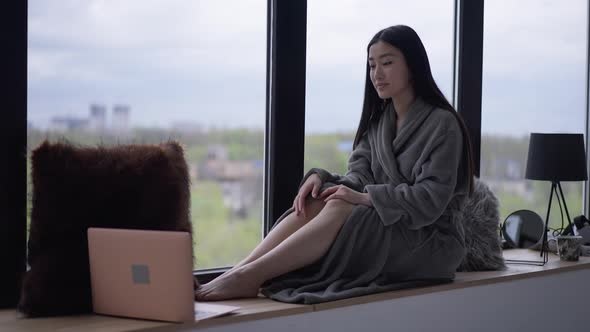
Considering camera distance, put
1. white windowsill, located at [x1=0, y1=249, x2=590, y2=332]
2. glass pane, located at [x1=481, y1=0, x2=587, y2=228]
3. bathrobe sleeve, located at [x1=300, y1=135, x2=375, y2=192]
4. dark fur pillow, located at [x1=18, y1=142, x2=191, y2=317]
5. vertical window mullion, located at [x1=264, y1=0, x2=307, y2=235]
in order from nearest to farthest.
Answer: white windowsill, located at [x1=0, y1=249, x2=590, y2=332] → dark fur pillow, located at [x1=18, y1=142, x2=191, y2=317] → bathrobe sleeve, located at [x1=300, y1=135, x2=375, y2=192] → vertical window mullion, located at [x1=264, y1=0, x2=307, y2=235] → glass pane, located at [x1=481, y1=0, x2=587, y2=228]

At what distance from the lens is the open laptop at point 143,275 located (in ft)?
7.15

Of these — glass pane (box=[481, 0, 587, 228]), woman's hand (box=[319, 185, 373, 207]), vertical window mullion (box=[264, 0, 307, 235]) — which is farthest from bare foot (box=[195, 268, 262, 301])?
glass pane (box=[481, 0, 587, 228])

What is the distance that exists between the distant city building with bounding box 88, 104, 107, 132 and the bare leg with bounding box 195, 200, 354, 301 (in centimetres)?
64

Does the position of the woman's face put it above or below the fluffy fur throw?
above

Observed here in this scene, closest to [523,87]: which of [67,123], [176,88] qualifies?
[176,88]

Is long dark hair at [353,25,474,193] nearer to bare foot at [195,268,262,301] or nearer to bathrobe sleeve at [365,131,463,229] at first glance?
bathrobe sleeve at [365,131,463,229]

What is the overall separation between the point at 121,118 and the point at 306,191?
0.68 metres

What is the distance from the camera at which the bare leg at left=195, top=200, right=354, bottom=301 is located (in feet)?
8.35

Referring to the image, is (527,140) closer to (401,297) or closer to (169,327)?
(401,297)

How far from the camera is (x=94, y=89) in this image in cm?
265

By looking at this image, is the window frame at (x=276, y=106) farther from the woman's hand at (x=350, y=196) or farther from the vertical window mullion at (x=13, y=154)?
the woman's hand at (x=350, y=196)

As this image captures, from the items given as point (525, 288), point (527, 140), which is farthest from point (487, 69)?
point (525, 288)

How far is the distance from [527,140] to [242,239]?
179cm

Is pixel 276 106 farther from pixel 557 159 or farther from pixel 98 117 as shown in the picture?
pixel 557 159
